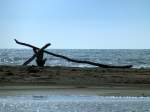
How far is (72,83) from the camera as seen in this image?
25672 mm

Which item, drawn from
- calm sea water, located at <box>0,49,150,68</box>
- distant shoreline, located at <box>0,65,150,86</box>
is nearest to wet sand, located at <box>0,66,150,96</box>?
distant shoreline, located at <box>0,65,150,86</box>

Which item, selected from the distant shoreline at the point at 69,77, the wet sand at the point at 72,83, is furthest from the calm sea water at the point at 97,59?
the wet sand at the point at 72,83

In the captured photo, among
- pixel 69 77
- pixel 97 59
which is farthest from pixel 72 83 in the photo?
pixel 97 59

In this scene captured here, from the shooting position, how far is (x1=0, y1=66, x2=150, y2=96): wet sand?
22.5 meters

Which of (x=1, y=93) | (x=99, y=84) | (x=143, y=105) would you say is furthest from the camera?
(x=99, y=84)

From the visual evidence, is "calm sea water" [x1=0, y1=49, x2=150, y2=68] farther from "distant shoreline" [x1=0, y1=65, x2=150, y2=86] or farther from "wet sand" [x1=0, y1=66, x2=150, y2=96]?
"wet sand" [x1=0, y1=66, x2=150, y2=96]

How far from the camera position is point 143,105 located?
18953 millimetres

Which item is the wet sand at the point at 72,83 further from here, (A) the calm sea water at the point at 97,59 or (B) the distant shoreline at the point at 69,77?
(A) the calm sea water at the point at 97,59

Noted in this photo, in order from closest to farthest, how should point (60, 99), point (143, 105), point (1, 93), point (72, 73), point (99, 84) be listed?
point (143, 105) < point (60, 99) < point (1, 93) < point (99, 84) < point (72, 73)

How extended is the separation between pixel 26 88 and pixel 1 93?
5.65 ft

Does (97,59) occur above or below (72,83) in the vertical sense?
above

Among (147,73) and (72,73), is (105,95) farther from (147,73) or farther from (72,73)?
(147,73)

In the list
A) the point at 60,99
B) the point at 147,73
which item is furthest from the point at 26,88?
the point at 147,73

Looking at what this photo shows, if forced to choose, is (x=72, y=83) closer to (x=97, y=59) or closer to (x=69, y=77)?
(x=69, y=77)
